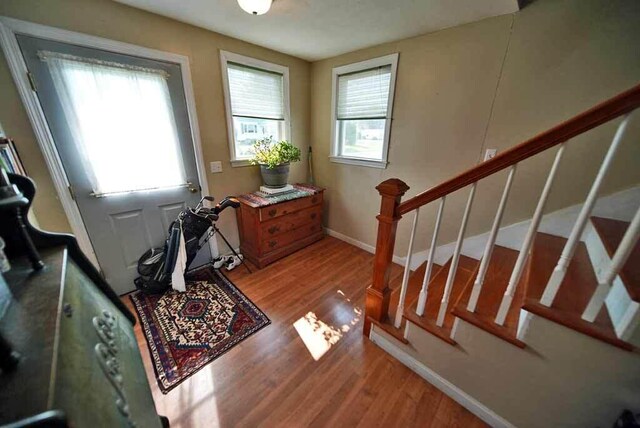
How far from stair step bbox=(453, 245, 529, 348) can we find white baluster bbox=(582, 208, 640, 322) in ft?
0.77

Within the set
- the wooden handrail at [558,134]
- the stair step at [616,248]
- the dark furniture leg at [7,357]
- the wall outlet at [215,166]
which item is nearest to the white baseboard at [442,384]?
the stair step at [616,248]

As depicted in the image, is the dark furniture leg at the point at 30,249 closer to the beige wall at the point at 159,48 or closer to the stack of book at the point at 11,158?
the stack of book at the point at 11,158

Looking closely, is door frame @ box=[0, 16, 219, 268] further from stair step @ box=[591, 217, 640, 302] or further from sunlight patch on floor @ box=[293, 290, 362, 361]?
stair step @ box=[591, 217, 640, 302]

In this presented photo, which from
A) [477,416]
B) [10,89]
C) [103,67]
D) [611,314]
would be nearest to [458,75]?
[611,314]

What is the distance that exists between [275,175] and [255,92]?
36.7 inches

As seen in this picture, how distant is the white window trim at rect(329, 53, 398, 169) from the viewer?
2.25 m

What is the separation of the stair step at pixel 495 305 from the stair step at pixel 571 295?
0.29 feet

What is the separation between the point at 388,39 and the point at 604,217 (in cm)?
217

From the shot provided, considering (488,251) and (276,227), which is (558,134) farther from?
(276,227)

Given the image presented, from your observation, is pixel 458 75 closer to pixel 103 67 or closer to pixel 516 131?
pixel 516 131

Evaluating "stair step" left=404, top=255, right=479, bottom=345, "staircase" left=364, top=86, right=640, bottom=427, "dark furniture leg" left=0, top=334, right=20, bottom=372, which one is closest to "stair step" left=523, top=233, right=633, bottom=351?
"staircase" left=364, top=86, right=640, bottom=427

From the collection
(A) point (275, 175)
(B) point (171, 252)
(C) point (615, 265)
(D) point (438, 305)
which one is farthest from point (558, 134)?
(B) point (171, 252)

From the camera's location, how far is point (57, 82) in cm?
152

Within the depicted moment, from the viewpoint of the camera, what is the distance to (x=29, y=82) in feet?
4.74
